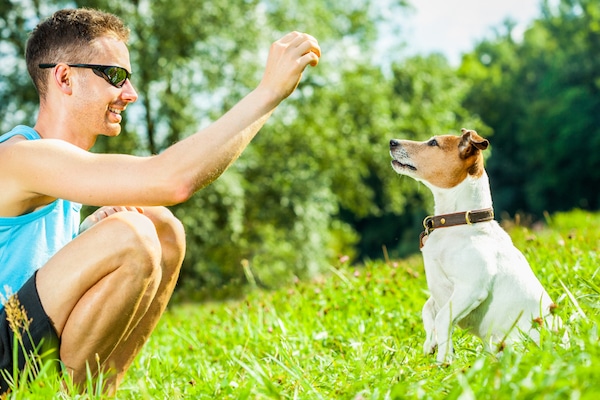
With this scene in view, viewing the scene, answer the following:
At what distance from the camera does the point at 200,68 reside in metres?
18.1

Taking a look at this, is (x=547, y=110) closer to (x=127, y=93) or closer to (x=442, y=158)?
(x=442, y=158)

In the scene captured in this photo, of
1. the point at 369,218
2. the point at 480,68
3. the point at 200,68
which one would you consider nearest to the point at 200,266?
the point at 200,68

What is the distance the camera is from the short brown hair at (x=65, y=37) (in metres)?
3.24

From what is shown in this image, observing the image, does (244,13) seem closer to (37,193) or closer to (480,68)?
(37,193)

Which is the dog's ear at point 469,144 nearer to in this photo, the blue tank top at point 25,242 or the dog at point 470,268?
the dog at point 470,268

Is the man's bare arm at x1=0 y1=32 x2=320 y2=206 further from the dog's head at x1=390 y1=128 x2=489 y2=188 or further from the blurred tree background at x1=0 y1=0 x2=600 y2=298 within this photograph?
the blurred tree background at x1=0 y1=0 x2=600 y2=298

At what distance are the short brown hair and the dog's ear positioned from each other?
1950 mm

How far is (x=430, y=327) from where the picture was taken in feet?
10.9

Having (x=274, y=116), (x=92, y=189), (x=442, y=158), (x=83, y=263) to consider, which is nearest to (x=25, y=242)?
(x=83, y=263)

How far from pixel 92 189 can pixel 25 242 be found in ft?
2.01

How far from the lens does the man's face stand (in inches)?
128

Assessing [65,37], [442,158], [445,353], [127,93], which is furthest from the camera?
[442,158]

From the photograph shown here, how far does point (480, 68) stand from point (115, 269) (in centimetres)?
4803

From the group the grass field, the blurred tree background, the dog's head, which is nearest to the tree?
the blurred tree background
